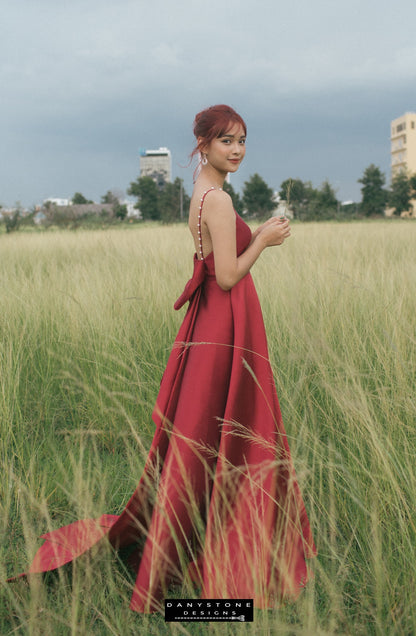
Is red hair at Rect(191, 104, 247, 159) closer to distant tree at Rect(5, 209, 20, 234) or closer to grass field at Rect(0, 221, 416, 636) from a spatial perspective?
grass field at Rect(0, 221, 416, 636)

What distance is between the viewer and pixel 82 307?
10.6 ft

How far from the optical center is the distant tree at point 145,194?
50.6 meters

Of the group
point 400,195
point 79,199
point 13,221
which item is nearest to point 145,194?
point 79,199

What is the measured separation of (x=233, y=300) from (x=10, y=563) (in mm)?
1263

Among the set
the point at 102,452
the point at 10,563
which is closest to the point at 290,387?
the point at 102,452

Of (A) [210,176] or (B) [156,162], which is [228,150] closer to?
(A) [210,176]

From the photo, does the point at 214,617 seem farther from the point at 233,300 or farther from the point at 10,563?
the point at 233,300

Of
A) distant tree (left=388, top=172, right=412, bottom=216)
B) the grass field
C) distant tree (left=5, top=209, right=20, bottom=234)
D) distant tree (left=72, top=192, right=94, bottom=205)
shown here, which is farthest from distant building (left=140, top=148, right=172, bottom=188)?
the grass field

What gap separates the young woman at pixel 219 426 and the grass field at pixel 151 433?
0.31 feet

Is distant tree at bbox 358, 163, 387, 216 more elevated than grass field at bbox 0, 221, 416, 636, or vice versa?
distant tree at bbox 358, 163, 387, 216

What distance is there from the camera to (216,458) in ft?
5.40

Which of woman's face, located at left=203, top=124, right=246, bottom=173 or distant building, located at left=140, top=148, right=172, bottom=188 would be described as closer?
woman's face, located at left=203, top=124, right=246, bottom=173

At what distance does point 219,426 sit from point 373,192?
46.6 meters

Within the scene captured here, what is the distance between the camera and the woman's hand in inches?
60.7
